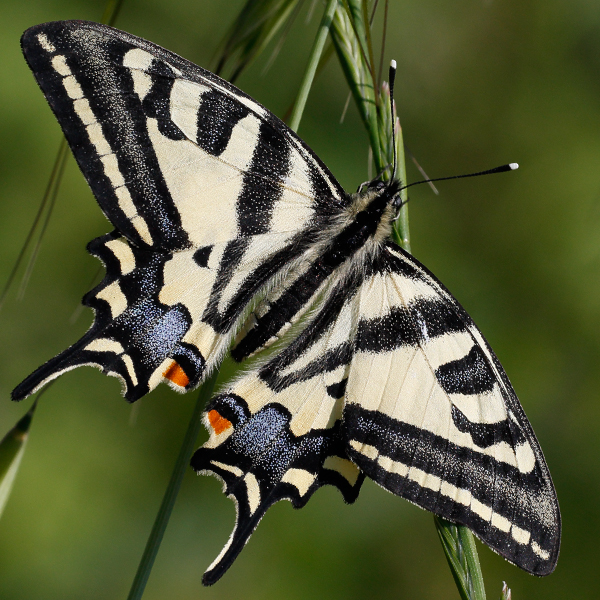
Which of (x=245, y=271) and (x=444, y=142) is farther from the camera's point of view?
(x=444, y=142)

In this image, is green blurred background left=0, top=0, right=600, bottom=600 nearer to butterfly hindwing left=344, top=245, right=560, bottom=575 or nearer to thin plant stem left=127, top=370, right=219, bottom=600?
butterfly hindwing left=344, top=245, right=560, bottom=575

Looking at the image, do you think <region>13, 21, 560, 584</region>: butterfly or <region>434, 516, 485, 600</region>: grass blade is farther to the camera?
<region>13, 21, 560, 584</region>: butterfly

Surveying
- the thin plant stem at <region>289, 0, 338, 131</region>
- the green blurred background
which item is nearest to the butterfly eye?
the thin plant stem at <region>289, 0, 338, 131</region>

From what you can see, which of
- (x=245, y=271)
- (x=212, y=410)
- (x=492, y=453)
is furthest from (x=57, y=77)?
(x=492, y=453)

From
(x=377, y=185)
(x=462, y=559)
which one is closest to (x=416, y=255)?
(x=377, y=185)

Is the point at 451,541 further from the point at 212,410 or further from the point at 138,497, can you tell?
the point at 138,497

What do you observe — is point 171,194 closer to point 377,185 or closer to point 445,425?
point 377,185
